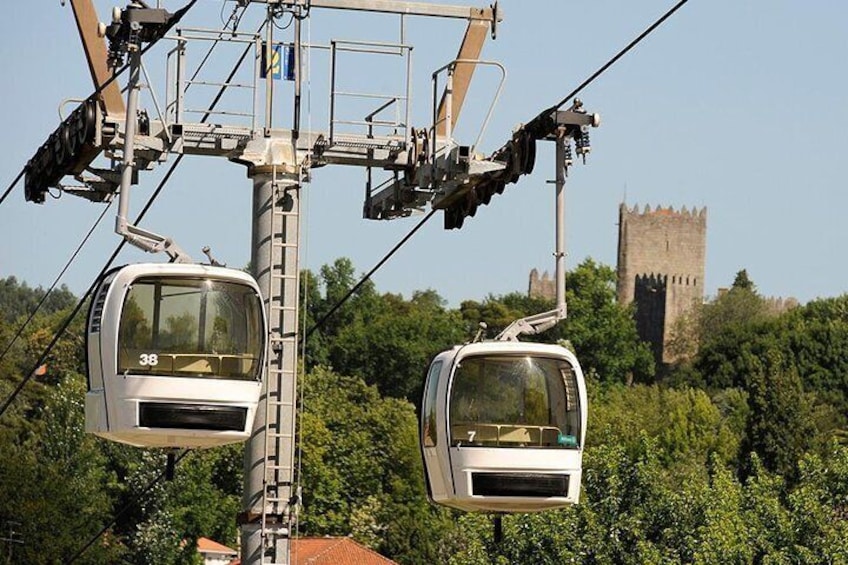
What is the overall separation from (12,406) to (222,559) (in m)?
10.9

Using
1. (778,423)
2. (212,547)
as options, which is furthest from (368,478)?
(778,423)

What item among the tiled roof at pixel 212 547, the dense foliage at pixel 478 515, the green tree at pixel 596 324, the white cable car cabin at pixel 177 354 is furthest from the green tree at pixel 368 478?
the white cable car cabin at pixel 177 354

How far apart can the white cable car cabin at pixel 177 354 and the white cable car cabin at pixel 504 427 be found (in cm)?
194

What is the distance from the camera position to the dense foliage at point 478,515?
64812mm

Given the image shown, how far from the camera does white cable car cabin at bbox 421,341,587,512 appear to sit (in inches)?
985

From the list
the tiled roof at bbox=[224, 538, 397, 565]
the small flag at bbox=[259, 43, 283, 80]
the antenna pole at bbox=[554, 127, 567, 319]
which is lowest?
the tiled roof at bbox=[224, 538, 397, 565]

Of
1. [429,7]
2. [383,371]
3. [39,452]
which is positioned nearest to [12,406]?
[39,452]

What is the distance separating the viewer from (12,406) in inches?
4294

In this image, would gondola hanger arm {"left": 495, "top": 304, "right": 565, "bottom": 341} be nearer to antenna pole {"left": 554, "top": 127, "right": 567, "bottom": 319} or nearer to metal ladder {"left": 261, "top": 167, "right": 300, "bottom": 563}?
antenna pole {"left": 554, "top": 127, "right": 567, "bottom": 319}

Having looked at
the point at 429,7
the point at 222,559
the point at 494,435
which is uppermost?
the point at 429,7

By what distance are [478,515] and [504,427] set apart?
45.5m

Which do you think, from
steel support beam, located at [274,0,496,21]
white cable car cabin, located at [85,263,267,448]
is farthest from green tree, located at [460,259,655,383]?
white cable car cabin, located at [85,263,267,448]

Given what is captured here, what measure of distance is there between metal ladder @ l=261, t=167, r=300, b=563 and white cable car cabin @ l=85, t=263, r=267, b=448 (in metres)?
0.29

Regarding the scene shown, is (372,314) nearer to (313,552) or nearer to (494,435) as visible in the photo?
(313,552)
